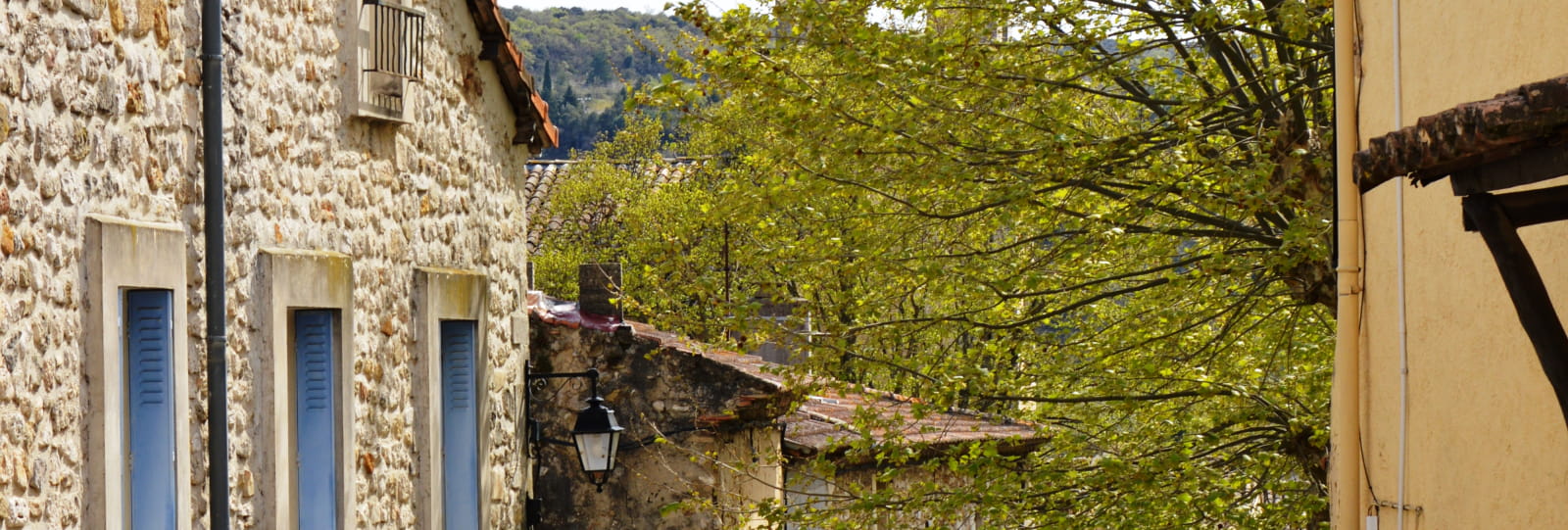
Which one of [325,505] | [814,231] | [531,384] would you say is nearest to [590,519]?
[531,384]

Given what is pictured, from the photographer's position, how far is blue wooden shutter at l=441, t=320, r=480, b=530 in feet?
32.7

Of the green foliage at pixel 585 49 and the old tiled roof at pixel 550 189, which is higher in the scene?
the green foliage at pixel 585 49

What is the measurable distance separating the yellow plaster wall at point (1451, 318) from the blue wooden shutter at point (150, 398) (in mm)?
4126

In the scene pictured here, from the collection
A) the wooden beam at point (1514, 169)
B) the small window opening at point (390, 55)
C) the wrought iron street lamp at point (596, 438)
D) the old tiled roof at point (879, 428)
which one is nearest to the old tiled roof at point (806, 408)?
the old tiled roof at point (879, 428)

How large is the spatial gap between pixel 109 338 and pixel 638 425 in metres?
6.29

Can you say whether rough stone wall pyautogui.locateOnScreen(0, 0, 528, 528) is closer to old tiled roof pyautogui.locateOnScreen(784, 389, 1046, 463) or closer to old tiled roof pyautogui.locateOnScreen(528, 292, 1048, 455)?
old tiled roof pyautogui.locateOnScreen(528, 292, 1048, 455)

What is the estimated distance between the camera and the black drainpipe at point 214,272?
659cm

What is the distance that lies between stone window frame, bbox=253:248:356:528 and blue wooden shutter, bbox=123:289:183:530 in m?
1.00

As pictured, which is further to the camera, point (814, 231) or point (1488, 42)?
point (814, 231)

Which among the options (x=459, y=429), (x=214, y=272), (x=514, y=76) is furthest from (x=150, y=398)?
(x=514, y=76)

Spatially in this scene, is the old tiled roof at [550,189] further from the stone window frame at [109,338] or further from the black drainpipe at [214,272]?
the stone window frame at [109,338]

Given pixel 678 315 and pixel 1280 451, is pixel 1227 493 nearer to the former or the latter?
pixel 1280 451

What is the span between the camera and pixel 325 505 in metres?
7.93

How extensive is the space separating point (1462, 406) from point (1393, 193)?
0.94 meters
